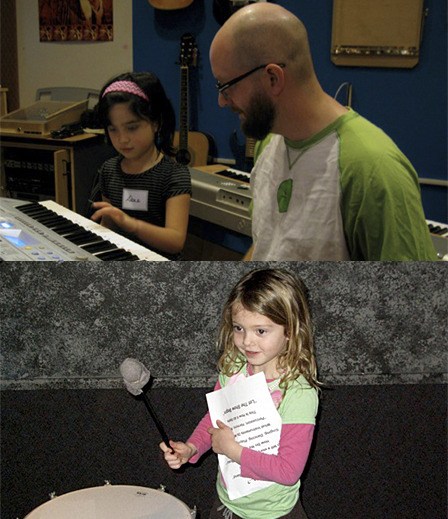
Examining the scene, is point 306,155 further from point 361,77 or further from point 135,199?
point 135,199

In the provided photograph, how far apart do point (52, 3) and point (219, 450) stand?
3.02ft

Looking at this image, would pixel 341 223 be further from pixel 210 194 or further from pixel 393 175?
pixel 210 194

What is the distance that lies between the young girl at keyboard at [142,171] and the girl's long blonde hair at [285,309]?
0.84 feet

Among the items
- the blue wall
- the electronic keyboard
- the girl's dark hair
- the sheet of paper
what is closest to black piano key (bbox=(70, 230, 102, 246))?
the electronic keyboard

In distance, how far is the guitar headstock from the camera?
141cm

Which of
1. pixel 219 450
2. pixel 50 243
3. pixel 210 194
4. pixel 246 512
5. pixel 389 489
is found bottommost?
pixel 389 489

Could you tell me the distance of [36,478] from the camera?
165 cm

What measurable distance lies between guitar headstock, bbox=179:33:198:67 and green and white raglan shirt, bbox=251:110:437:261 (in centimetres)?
21

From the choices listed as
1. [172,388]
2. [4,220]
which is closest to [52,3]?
[4,220]

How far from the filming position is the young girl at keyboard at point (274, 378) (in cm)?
127

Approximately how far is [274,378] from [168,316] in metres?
0.34

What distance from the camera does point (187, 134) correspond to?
1.45 m

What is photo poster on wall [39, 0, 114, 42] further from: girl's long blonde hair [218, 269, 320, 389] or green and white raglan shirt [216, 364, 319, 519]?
green and white raglan shirt [216, 364, 319, 519]

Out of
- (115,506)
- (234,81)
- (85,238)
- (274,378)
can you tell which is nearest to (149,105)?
(234,81)
